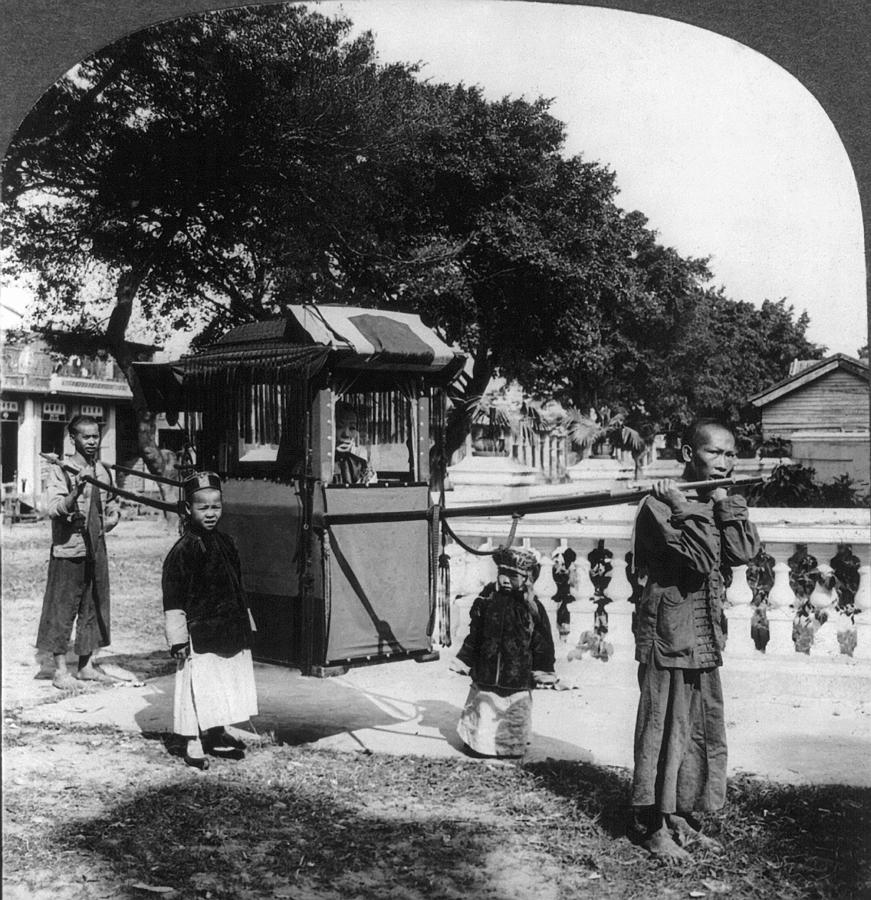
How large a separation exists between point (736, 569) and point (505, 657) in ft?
3.65

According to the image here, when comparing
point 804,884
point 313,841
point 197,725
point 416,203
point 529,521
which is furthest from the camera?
point 529,521

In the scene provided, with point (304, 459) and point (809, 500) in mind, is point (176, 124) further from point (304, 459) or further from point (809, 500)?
point (809, 500)

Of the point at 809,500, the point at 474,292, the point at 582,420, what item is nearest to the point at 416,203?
the point at 474,292

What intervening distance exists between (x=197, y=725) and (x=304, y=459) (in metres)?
1.20

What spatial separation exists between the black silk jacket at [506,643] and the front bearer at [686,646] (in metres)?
0.73

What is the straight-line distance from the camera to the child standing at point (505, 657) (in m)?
3.59

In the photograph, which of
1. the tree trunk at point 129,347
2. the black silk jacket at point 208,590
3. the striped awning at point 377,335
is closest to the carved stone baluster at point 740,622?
the striped awning at point 377,335

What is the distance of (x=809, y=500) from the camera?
3.24 metres

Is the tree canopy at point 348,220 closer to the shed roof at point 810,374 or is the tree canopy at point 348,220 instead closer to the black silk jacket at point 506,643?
the shed roof at point 810,374

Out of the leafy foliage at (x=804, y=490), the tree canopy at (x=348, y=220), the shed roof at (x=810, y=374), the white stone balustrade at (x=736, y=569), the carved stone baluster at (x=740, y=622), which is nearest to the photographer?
the shed roof at (x=810, y=374)

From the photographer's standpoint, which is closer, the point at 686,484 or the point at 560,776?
the point at 686,484

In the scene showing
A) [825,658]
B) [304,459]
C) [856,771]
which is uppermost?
[304,459]

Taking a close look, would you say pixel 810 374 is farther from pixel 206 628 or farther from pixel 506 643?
pixel 206 628

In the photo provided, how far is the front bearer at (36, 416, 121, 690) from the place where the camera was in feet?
11.8
